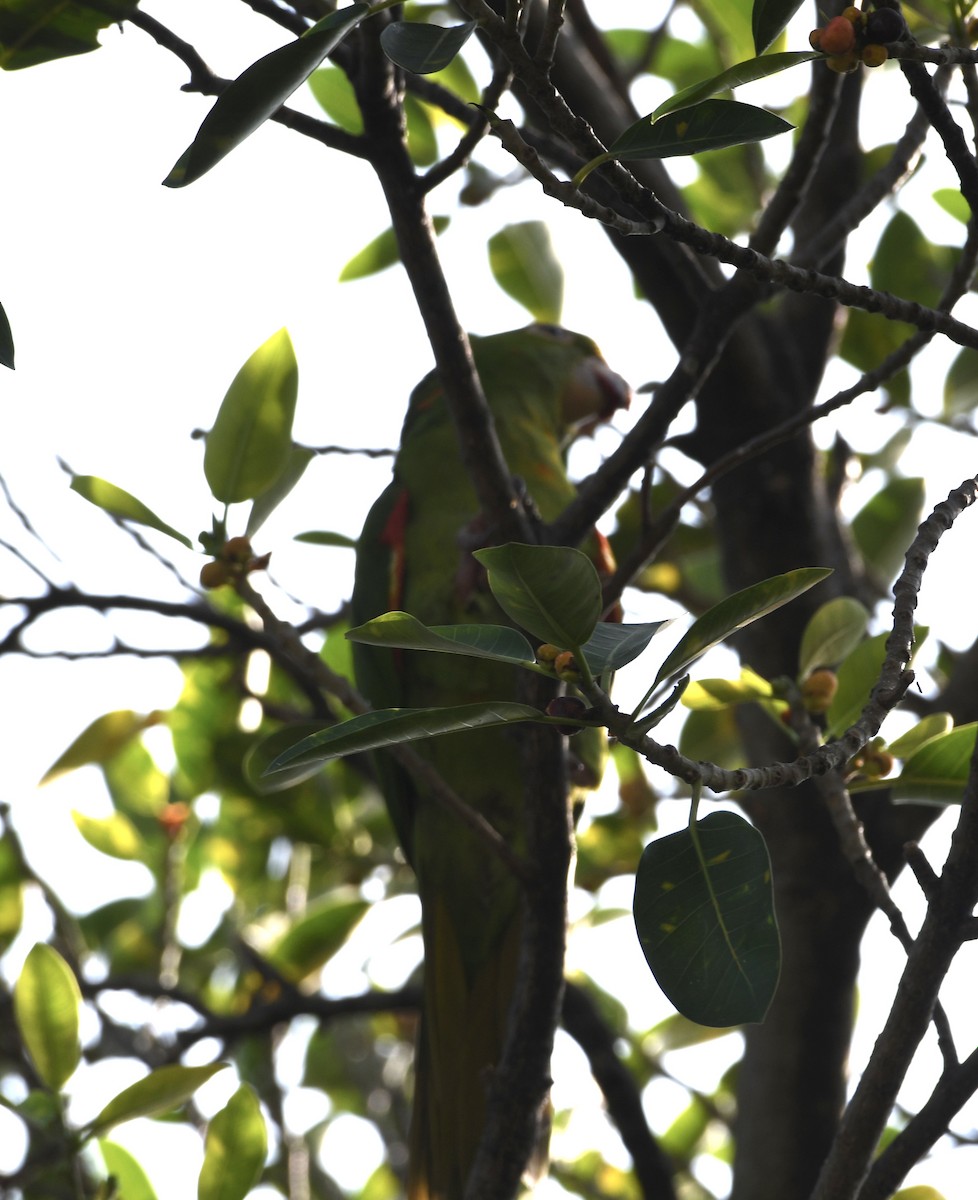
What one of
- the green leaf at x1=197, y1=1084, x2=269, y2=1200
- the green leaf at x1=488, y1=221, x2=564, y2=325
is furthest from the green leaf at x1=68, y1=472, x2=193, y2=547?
the green leaf at x1=488, y1=221, x2=564, y2=325

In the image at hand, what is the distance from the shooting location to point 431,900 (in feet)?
7.73

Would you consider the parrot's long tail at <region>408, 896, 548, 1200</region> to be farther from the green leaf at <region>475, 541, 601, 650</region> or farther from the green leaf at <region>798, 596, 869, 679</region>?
the green leaf at <region>475, 541, 601, 650</region>

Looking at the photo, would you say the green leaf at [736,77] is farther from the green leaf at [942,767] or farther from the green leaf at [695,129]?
the green leaf at [942,767]

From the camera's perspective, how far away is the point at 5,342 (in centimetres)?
115

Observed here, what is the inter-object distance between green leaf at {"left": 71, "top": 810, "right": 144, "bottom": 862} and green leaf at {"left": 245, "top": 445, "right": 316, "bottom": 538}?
159 centimetres

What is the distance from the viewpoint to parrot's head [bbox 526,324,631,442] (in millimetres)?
3033

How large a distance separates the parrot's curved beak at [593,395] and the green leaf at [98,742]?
4.20 ft

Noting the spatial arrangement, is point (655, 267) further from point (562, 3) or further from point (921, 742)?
point (562, 3)

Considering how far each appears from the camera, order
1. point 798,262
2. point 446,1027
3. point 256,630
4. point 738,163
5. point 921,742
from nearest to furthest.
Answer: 1. point 921,742
2. point 798,262
3. point 446,1027
4. point 256,630
5. point 738,163

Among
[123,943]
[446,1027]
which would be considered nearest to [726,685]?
[446,1027]

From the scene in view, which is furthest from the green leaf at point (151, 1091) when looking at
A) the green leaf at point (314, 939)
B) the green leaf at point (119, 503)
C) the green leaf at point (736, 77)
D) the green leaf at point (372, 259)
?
the green leaf at point (372, 259)

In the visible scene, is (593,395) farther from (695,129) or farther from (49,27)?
(695,129)

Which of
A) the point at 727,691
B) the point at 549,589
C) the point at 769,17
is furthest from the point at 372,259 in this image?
the point at 549,589

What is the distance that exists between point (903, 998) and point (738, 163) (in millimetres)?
2146
